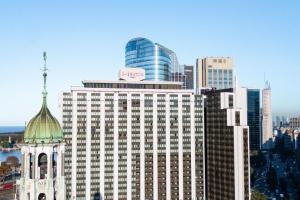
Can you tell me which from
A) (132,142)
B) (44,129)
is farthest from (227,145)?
(44,129)

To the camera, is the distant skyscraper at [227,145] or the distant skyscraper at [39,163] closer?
the distant skyscraper at [39,163]

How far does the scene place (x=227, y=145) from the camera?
174 meters

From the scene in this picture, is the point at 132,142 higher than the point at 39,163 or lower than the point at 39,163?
lower

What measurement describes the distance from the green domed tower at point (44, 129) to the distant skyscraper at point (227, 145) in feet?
400

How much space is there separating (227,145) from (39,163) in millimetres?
130114

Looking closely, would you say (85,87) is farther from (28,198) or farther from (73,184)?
(28,198)

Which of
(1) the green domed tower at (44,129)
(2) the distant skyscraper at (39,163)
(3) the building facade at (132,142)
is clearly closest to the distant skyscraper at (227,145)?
(3) the building facade at (132,142)

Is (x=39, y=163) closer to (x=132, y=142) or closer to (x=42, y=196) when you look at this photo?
(x=42, y=196)

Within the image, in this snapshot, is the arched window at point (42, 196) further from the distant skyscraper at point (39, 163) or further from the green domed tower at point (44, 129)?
the green domed tower at point (44, 129)

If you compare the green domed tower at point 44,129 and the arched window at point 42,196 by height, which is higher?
the green domed tower at point 44,129

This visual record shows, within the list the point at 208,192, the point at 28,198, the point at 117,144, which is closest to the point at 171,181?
the point at 208,192

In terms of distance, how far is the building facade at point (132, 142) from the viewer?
181 metres

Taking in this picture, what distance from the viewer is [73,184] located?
17800 cm

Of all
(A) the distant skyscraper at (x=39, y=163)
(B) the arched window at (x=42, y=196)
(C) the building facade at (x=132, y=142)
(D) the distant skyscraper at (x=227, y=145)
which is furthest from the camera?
(C) the building facade at (x=132, y=142)
